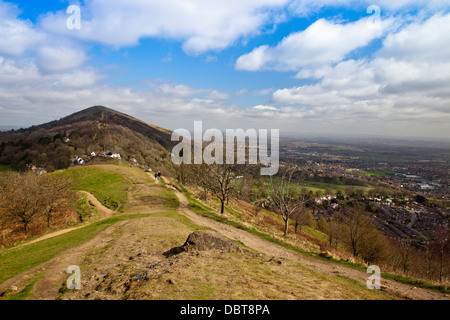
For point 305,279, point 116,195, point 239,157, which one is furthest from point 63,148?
point 305,279

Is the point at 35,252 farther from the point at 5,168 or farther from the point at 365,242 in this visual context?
the point at 5,168

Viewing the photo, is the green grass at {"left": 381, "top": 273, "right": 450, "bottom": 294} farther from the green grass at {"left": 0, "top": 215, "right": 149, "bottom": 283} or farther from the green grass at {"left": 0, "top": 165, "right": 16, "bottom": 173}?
the green grass at {"left": 0, "top": 165, "right": 16, "bottom": 173}

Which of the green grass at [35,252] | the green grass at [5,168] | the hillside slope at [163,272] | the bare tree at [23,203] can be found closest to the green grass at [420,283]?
the hillside slope at [163,272]

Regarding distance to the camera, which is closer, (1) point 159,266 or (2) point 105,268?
(1) point 159,266

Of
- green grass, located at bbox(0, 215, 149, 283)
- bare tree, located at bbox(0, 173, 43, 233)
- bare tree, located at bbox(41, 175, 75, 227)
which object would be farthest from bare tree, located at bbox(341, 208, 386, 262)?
bare tree, located at bbox(0, 173, 43, 233)
